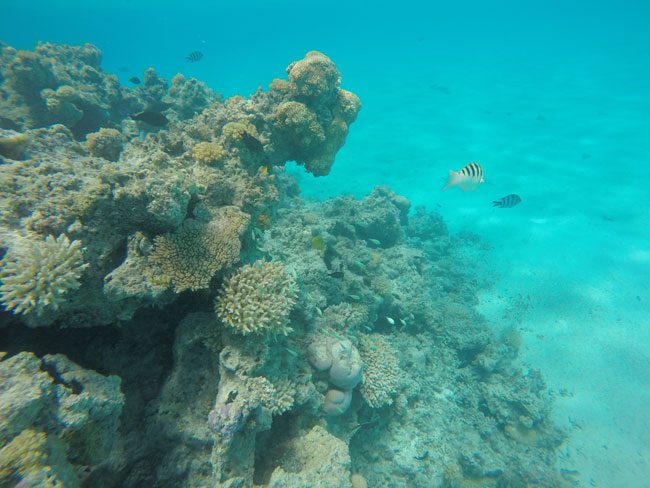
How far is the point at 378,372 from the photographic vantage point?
5.92m

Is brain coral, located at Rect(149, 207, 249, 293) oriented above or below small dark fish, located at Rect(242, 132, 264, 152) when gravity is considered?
below

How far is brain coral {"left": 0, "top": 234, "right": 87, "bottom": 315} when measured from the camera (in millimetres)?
2668

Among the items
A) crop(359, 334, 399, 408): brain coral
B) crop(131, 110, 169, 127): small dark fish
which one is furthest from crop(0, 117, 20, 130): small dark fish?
crop(359, 334, 399, 408): brain coral

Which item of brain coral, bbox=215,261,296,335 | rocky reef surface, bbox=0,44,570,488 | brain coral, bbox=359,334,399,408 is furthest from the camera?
brain coral, bbox=359,334,399,408

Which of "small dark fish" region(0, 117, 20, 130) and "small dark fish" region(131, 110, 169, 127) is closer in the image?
"small dark fish" region(131, 110, 169, 127)

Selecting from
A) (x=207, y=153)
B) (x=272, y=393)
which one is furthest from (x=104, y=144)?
(x=272, y=393)

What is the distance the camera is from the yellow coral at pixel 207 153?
4.94 m

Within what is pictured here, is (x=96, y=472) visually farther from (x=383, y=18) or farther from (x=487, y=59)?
(x=383, y=18)

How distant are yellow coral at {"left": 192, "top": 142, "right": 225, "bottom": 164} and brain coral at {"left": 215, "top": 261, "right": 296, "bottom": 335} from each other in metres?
2.03

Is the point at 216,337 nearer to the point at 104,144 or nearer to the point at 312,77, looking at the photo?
the point at 104,144

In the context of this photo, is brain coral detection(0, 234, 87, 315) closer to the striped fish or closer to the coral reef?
the coral reef

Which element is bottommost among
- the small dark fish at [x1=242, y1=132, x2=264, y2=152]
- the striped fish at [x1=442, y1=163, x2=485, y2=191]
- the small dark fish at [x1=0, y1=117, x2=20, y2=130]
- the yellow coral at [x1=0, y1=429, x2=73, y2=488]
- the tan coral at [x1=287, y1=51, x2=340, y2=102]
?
the yellow coral at [x1=0, y1=429, x2=73, y2=488]

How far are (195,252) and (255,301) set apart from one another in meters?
0.91

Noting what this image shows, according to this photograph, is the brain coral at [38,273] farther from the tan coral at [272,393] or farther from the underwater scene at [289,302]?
the tan coral at [272,393]
